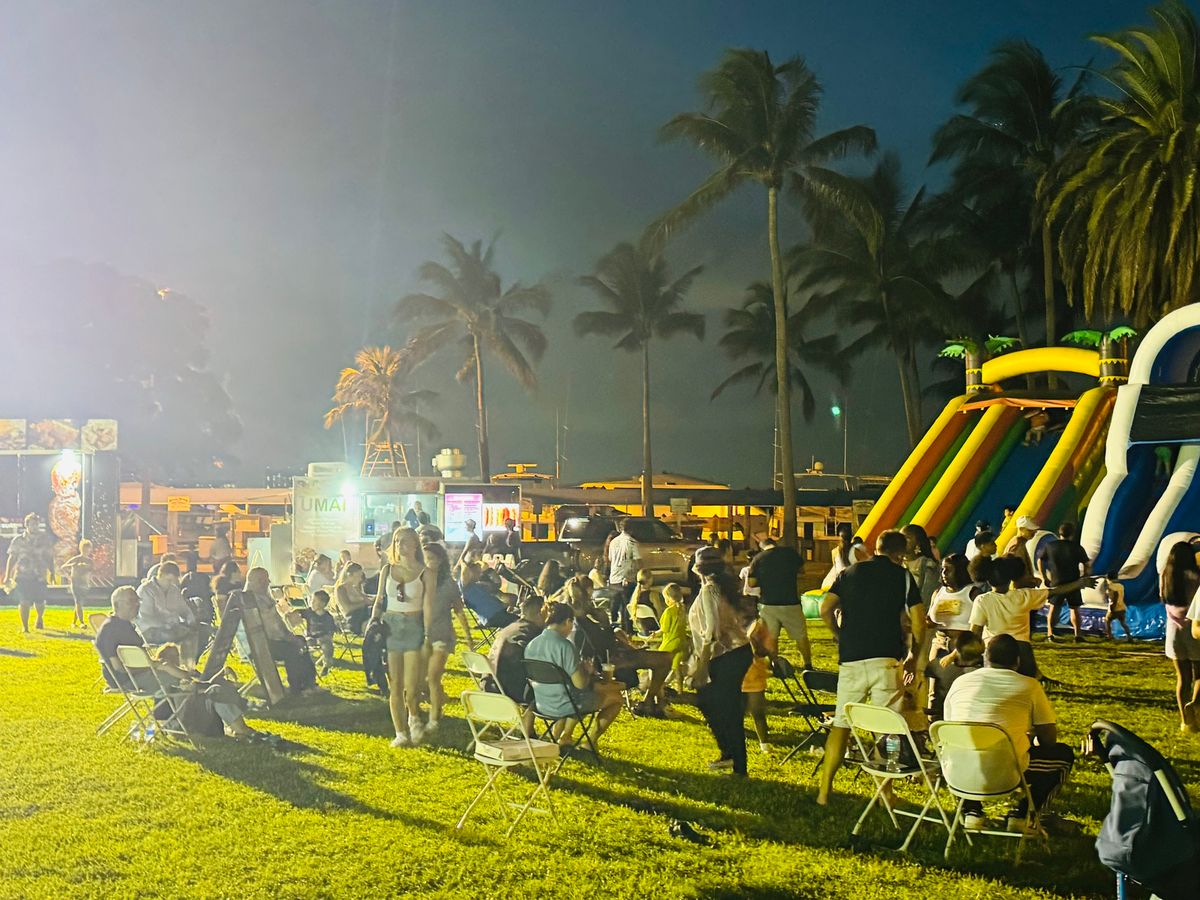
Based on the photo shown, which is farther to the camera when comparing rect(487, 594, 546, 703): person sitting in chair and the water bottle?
rect(487, 594, 546, 703): person sitting in chair

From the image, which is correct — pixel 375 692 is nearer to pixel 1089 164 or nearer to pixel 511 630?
pixel 511 630

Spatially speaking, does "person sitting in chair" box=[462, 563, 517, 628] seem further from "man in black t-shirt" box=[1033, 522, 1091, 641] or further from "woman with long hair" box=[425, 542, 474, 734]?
"man in black t-shirt" box=[1033, 522, 1091, 641]

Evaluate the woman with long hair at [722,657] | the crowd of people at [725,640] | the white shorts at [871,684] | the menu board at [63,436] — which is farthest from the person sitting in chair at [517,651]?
the menu board at [63,436]

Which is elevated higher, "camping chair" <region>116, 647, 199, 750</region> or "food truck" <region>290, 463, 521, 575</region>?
"food truck" <region>290, 463, 521, 575</region>

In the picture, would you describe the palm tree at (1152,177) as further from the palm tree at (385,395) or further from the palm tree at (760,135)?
the palm tree at (385,395)

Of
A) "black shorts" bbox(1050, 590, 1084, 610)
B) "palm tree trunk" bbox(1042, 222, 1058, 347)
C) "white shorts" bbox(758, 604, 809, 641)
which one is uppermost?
"palm tree trunk" bbox(1042, 222, 1058, 347)

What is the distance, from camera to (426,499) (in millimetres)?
22500

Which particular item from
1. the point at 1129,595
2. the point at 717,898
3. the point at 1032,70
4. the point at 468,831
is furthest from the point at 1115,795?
the point at 1032,70

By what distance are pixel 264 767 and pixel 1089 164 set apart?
76.4 ft

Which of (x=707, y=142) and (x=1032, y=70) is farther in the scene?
(x=1032, y=70)

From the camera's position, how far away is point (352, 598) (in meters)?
12.8

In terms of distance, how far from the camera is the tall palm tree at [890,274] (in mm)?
33000

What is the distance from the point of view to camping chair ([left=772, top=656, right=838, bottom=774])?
Result: 25.9ft

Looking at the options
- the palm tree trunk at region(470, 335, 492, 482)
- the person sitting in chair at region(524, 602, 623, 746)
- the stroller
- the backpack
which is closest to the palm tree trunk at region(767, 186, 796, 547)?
the palm tree trunk at region(470, 335, 492, 482)
